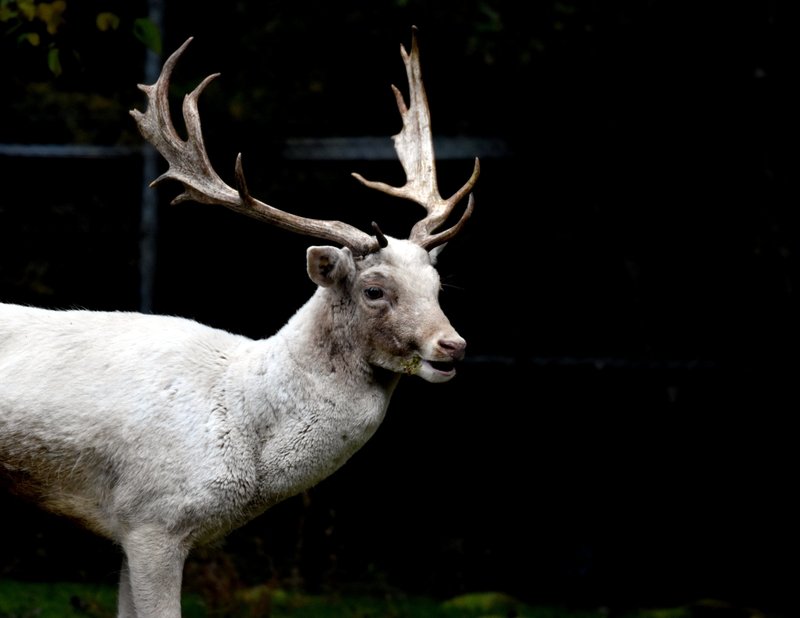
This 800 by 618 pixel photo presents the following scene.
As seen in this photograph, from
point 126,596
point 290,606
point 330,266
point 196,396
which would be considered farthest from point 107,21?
point 290,606

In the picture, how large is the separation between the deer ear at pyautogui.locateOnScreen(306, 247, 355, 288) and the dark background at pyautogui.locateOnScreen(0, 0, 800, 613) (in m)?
2.54

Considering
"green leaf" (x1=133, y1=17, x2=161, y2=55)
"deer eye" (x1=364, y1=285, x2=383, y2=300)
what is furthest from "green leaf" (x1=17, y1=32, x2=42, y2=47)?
"deer eye" (x1=364, y1=285, x2=383, y2=300)

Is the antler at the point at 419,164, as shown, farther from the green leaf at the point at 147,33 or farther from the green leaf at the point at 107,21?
the green leaf at the point at 107,21

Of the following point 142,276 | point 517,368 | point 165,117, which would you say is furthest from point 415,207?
point 165,117

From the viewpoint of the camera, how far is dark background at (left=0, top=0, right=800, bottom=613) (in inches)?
280

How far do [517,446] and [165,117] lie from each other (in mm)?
3367

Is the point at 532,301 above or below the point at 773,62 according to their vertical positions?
below

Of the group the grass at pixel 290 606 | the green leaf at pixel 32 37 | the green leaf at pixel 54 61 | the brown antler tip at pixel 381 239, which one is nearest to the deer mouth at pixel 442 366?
the brown antler tip at pixel 381 239

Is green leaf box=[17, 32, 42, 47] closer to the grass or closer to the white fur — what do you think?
the white fur

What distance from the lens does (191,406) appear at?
4.49m

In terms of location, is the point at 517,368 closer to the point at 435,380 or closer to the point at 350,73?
the point at 350,73

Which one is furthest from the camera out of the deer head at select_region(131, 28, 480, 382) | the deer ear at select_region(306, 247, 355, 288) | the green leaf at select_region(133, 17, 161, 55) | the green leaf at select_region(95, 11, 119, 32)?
the green leaf at select_region(95, 11, 119, 32)

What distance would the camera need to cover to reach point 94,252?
279 inches

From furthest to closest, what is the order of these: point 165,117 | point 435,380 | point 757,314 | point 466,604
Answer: point 757,314, point 466,604, point 165,117, point 435,380
